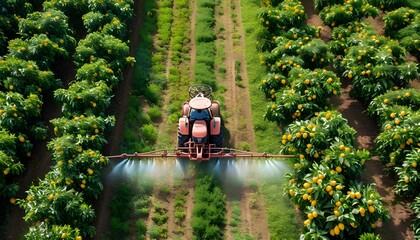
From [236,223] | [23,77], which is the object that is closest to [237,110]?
[236,223]

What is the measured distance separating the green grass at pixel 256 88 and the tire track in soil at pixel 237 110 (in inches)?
8.6

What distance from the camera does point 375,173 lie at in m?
15.7

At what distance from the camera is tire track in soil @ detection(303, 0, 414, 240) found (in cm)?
1402

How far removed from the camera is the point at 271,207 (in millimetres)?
14656

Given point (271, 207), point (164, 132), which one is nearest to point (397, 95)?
point (271, 207)

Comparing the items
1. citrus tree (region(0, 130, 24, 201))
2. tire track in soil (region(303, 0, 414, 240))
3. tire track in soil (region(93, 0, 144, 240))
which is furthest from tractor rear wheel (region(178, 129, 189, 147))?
tire track in soil (region(303, 0, 414, 240))

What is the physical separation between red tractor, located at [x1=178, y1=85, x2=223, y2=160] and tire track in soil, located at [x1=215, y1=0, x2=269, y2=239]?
4.52 feet

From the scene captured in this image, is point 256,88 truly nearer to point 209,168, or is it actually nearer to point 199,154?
point 209,168

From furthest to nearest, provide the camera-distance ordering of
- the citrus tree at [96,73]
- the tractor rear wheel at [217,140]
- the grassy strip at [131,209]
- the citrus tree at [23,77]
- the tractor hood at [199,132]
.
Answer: the citrus tree at [96,73], the citrus tree at [23,77], the tractor rear wheel at [217,140], the tractor hood at [199,132], the grassy strip at [131,209]

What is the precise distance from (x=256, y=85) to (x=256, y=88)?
16 cm

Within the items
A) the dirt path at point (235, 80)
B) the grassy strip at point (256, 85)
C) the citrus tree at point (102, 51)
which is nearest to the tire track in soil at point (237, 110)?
the dirt path at point (235, 80)

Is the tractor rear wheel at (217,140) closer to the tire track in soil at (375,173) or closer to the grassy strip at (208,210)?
the grassy strip at (208,210)

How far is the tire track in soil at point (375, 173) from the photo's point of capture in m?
14.0

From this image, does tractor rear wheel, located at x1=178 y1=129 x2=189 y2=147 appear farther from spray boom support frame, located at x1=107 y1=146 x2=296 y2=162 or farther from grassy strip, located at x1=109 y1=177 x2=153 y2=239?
grassy strip, located at x1=109 y1=177 x2=153 y2=239
